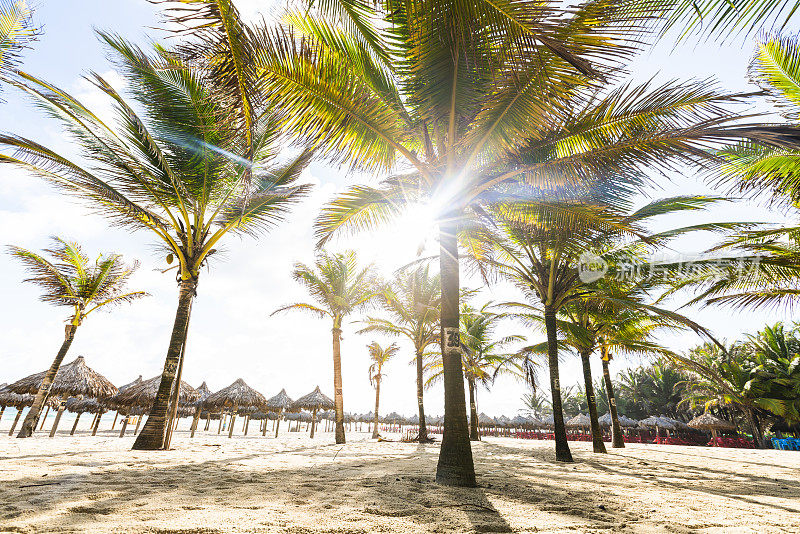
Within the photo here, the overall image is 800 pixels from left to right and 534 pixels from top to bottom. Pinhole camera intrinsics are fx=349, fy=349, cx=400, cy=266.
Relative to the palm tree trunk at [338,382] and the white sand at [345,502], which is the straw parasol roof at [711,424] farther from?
the palm tree trunk at [338,382]

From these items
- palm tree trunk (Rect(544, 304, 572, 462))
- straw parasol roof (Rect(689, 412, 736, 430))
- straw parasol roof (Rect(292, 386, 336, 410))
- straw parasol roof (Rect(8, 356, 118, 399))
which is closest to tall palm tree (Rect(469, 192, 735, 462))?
palm tree trunk (Rect(544, 304, 572, 462))

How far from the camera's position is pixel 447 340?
457 centimetres

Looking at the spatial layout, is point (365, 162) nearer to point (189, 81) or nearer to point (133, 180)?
point (189, 81)

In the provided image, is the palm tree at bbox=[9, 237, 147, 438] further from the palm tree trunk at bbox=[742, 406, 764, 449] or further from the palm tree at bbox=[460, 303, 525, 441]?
the palm tree trunk at bbox=[742, 406, 764, 449]

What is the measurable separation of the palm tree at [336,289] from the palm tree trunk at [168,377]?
21.7ft

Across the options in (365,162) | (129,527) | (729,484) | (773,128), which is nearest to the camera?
(129,527)

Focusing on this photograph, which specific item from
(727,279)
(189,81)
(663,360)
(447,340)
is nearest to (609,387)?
(663,360)

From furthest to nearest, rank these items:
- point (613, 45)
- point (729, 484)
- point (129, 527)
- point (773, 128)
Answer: point (729, 484)
point (613, 45)
point (773, 128)
point (129, 527)

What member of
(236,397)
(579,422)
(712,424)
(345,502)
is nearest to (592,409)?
(345,502)

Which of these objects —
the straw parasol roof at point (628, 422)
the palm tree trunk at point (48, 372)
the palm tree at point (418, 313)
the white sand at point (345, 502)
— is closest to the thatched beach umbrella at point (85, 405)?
the palm tree trunk at point (48, 372)

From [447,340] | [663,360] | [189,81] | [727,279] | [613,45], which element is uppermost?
[189,81]

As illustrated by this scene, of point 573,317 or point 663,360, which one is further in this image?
point 573,317

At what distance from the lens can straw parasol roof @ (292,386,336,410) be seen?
22.1 m

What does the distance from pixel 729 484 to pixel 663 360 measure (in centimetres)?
595
